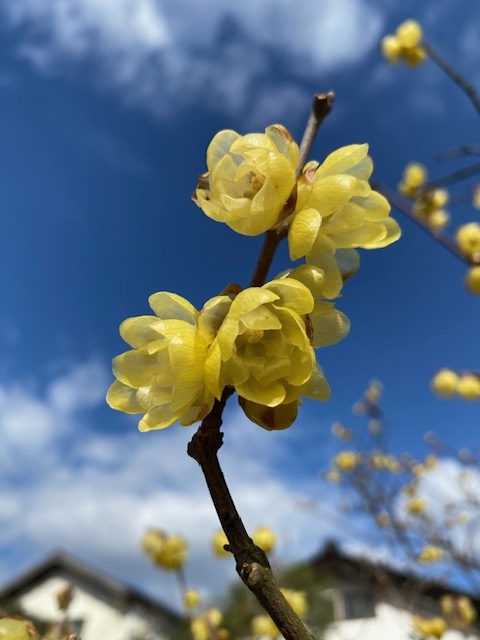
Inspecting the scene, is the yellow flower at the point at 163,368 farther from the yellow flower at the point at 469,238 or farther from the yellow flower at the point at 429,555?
the yellow flower at the point at 429,555

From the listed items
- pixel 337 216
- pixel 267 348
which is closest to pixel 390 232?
pixel 337 216

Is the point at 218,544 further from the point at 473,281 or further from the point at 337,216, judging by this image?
the point at 337,216

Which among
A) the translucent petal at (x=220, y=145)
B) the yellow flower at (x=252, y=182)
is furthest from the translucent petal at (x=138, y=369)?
the translucent petal at (x=220, y=145)

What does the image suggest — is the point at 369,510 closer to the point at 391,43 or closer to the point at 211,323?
the point at 391,43

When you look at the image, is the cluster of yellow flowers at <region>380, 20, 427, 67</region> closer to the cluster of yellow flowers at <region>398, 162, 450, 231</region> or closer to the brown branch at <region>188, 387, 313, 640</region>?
the cluster of yellow flowers at <region>398, 162, 450, 231</region>

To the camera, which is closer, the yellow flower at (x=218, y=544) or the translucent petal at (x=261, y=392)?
the translucent petal at (x=261, y=392)

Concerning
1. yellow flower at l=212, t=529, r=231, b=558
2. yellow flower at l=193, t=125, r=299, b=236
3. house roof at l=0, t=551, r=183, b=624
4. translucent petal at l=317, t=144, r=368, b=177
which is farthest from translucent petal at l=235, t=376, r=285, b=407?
house roof at l=0, t=551, r=183, b=624
